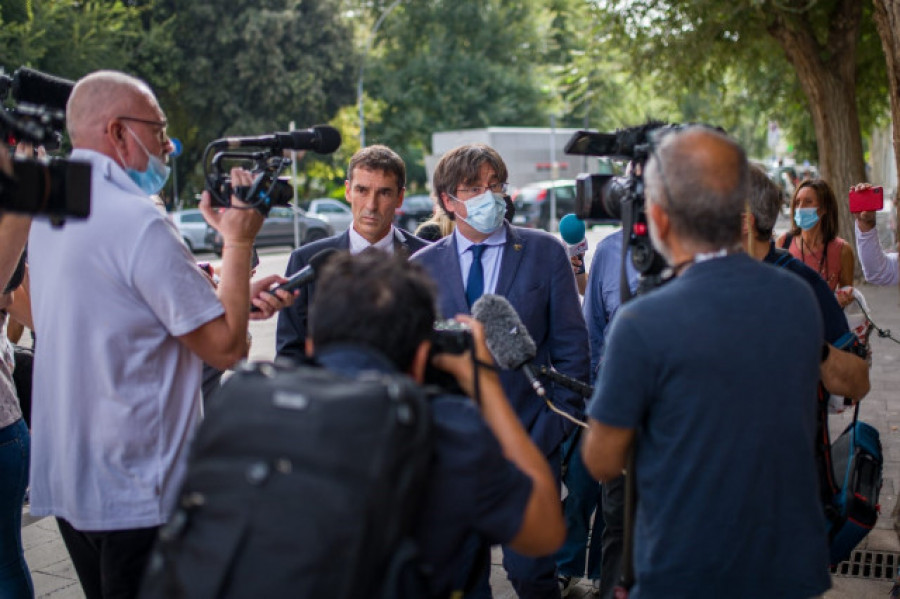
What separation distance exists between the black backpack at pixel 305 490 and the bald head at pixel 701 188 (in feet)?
2.86

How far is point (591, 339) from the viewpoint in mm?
4703

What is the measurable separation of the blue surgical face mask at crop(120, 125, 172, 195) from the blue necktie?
1.41 meters

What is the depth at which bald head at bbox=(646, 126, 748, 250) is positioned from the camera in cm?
227

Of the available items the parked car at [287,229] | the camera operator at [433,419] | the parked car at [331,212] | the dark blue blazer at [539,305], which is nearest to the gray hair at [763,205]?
the dark blue blazer at [539,305]

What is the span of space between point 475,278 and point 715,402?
6.72 ft

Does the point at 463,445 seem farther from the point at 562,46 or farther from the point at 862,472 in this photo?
the point at 562,46

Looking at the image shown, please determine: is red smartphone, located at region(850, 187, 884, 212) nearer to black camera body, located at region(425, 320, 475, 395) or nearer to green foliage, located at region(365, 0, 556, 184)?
black camera body, located at region(425, 320, 475, 395)

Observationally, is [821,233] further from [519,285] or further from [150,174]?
[150,174]

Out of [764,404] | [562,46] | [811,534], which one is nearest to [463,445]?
[764,404]

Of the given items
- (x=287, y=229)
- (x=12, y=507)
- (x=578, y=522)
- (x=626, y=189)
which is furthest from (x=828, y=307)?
(x=287, y=229)

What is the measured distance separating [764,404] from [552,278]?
6.33ft

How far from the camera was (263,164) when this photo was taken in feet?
10.1

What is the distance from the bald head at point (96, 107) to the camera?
2805mm

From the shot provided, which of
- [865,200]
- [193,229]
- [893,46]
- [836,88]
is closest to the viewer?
[865,200]
